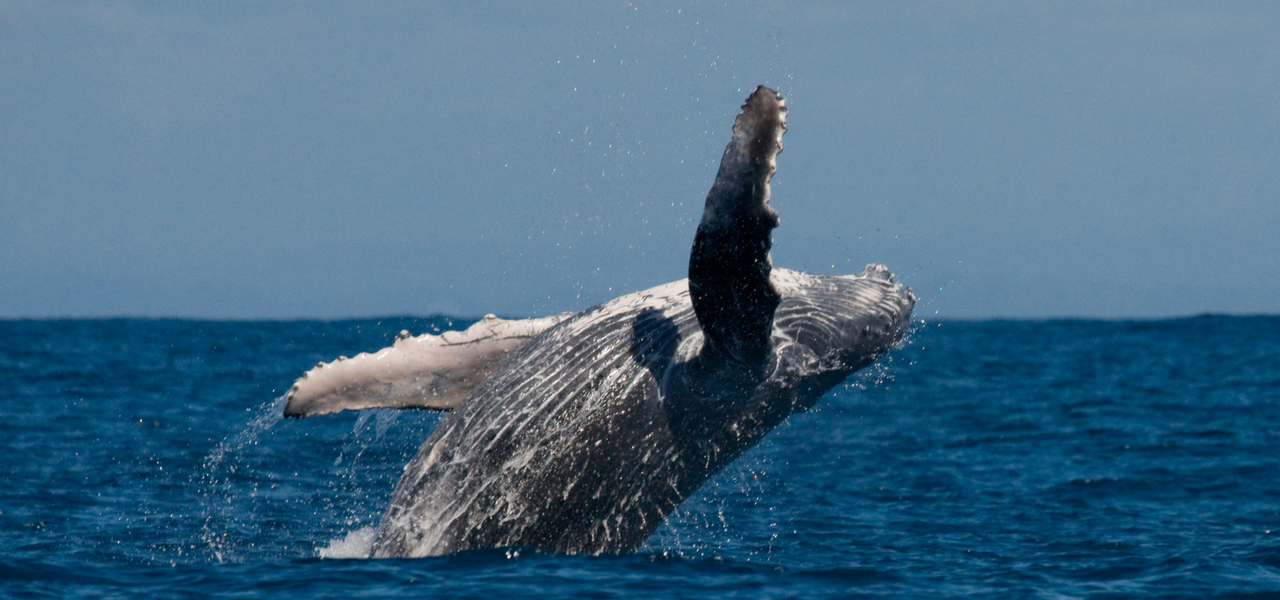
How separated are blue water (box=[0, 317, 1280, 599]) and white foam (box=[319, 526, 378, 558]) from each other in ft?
0.19

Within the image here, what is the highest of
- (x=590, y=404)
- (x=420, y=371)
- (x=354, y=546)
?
(x=420, y=371)

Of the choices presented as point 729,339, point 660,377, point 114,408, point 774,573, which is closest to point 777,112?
point 729,339

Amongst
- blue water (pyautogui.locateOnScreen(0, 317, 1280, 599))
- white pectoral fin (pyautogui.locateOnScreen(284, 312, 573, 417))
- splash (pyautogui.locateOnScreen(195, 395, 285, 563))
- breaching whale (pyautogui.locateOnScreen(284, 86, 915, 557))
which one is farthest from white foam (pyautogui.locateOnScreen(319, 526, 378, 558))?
white pectoral fin (pyautogui.locateOnScreen(284, 312, 573, 417))

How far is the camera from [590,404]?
8.91 metres

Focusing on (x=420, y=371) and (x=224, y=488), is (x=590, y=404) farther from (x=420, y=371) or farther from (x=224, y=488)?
(x=224, y=488)

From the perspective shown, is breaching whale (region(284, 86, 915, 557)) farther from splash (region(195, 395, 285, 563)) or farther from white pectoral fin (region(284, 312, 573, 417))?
splash (region(195, 395, 285, 563))

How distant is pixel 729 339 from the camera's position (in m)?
7.95

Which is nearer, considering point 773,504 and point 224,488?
point 773,504

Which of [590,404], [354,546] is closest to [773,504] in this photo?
[354,546]

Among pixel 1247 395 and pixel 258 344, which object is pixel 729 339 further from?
pixel 258 344

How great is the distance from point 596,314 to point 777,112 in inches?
105

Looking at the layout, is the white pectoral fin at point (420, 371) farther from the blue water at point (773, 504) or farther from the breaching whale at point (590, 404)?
the blue water at point (773, 504)

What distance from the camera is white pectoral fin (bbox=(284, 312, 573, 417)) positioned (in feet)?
30.5

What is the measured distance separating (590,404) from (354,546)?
260 centimetres
